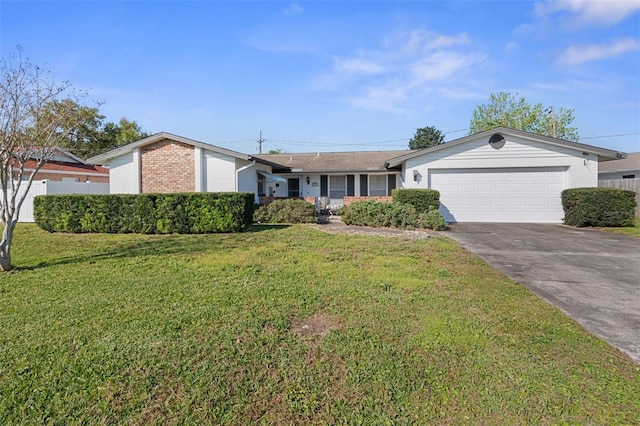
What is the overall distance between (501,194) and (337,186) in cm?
928

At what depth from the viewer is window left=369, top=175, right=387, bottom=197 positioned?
20.7 meters

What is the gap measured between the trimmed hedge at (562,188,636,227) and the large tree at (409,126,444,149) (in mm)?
A: 26081

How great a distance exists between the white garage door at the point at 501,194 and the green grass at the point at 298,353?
406 inches

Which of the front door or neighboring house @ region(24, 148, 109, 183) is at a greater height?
neighboring house @ region(24, 148, 109, 183)

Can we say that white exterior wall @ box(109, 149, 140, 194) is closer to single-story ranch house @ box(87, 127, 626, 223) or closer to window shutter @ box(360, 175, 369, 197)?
single-story ranch house @ box(87, 127, 626, 223)

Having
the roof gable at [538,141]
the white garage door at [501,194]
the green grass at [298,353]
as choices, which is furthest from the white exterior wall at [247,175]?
the green grass at [298,353]

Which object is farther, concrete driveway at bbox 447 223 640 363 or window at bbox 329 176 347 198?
window at bbox 329 176 347 198

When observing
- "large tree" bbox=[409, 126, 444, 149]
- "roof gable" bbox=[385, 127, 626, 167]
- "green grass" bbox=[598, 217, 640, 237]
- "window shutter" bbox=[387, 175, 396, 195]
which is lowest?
"green grass" bbox=[598, 217, 640, 237]

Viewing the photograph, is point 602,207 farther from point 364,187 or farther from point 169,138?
point 169,138

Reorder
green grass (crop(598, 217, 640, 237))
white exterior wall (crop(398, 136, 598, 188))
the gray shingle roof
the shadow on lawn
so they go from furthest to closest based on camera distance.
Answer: the gray shingle roof
white exterior wall (crop(398, 136, 598, 188))
green grass (crop(598, 217, 640, 237))
the shadow on lawn

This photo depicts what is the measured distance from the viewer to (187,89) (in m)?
16.3

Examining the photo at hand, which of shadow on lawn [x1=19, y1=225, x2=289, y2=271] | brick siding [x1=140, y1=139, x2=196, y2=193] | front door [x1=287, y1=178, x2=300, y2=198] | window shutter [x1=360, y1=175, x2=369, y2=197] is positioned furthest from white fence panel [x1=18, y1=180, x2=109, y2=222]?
window shutter [x1=360, y1=175, x2=369, y2=197]

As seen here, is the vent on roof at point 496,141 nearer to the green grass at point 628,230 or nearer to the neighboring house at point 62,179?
the green grass at point 628,230

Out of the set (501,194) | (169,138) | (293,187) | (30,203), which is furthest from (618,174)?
(30,203)
